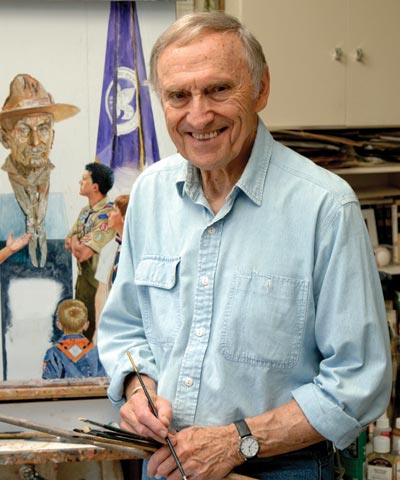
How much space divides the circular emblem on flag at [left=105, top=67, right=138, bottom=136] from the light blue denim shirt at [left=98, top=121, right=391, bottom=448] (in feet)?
2.48

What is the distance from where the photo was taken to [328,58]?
2.48m

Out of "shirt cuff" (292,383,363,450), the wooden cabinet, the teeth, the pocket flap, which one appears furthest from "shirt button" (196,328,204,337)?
the wooden cabinet

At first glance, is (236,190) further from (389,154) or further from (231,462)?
(389,154)

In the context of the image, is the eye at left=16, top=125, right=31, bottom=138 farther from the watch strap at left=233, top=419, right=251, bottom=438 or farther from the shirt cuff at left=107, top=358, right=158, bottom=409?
the watch strap at left=233, top=419, right=251, bottom=438

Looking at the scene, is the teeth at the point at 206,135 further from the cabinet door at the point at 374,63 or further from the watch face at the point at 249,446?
the cabinet door at the point at 374,63

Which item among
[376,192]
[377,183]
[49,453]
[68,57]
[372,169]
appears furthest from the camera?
[377,183]

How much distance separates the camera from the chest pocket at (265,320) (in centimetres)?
135

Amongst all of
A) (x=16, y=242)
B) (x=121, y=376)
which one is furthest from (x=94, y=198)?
(x=121, y=376)

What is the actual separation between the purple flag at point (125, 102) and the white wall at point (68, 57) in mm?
20

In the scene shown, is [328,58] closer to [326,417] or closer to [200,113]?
[200,113]

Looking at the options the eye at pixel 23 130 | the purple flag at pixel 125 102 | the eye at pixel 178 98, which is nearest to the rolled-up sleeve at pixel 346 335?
the eye at pixel 178 98

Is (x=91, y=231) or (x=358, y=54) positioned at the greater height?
(x=358, y=54)

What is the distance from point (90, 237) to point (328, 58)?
0.97 m

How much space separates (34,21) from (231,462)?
4.44 ft
